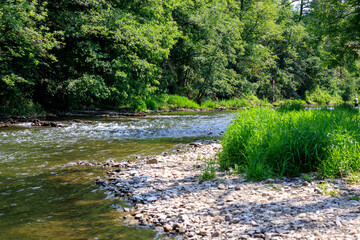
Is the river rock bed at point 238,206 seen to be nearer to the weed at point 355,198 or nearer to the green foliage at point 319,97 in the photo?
the weed at point 355,198

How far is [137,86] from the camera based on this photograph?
20672mm

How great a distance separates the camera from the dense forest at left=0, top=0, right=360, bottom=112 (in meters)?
15.1

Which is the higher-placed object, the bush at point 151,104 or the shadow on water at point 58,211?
the bush at point 151,104

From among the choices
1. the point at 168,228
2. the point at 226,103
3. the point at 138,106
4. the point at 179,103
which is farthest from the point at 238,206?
the point at 226,103

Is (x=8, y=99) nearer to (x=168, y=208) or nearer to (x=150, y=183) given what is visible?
(x=150, y=183)

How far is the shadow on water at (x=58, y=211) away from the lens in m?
3.79

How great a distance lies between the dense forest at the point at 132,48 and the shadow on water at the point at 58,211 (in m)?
9.84

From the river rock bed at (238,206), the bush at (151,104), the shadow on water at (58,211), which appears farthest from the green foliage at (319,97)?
the shadow on water at (58,211)

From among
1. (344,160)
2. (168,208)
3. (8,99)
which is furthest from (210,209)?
(8,99)

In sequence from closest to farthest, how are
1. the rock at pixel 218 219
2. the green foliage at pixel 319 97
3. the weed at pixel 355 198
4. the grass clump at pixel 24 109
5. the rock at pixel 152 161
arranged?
the rock at pixel 218 219
the weed at pixel 355 198
the rock at pixel 152 161
the grass clump at pixel 24 109
the green foliage at pixel 319 97

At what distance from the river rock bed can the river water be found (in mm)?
414

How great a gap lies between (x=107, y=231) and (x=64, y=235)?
0.57 meters

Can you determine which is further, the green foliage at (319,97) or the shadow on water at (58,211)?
the green foliage at (319,97)

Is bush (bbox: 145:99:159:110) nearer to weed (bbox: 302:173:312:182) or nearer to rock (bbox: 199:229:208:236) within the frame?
weed (bbox: 302:173:312:182)
